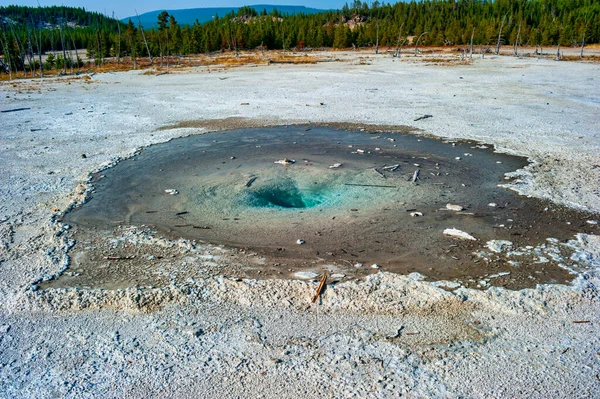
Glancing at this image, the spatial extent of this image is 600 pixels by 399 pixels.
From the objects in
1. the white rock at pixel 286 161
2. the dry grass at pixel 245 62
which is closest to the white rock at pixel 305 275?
the white rock at pixel 286 161

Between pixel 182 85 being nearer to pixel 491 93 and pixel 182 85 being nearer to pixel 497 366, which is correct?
pixel 491 93

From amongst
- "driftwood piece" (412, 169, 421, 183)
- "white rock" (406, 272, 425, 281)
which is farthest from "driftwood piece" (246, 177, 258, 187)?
"white rock" (406, 272, 425, 281)

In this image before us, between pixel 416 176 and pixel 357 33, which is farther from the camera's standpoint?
pixel 357 33

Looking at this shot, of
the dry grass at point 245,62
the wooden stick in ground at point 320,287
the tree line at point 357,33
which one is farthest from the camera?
the tree line at point 357,33

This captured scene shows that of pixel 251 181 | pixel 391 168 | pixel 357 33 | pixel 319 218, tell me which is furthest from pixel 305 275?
pixel 357 33

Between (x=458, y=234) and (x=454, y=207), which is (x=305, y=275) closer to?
(x=458, y=234)

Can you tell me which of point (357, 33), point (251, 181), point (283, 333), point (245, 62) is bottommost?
point (283, 333)

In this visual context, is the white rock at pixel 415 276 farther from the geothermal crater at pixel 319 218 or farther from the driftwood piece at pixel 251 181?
the driftwood piece at pixel 251 181

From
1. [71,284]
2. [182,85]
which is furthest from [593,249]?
[182,85]
